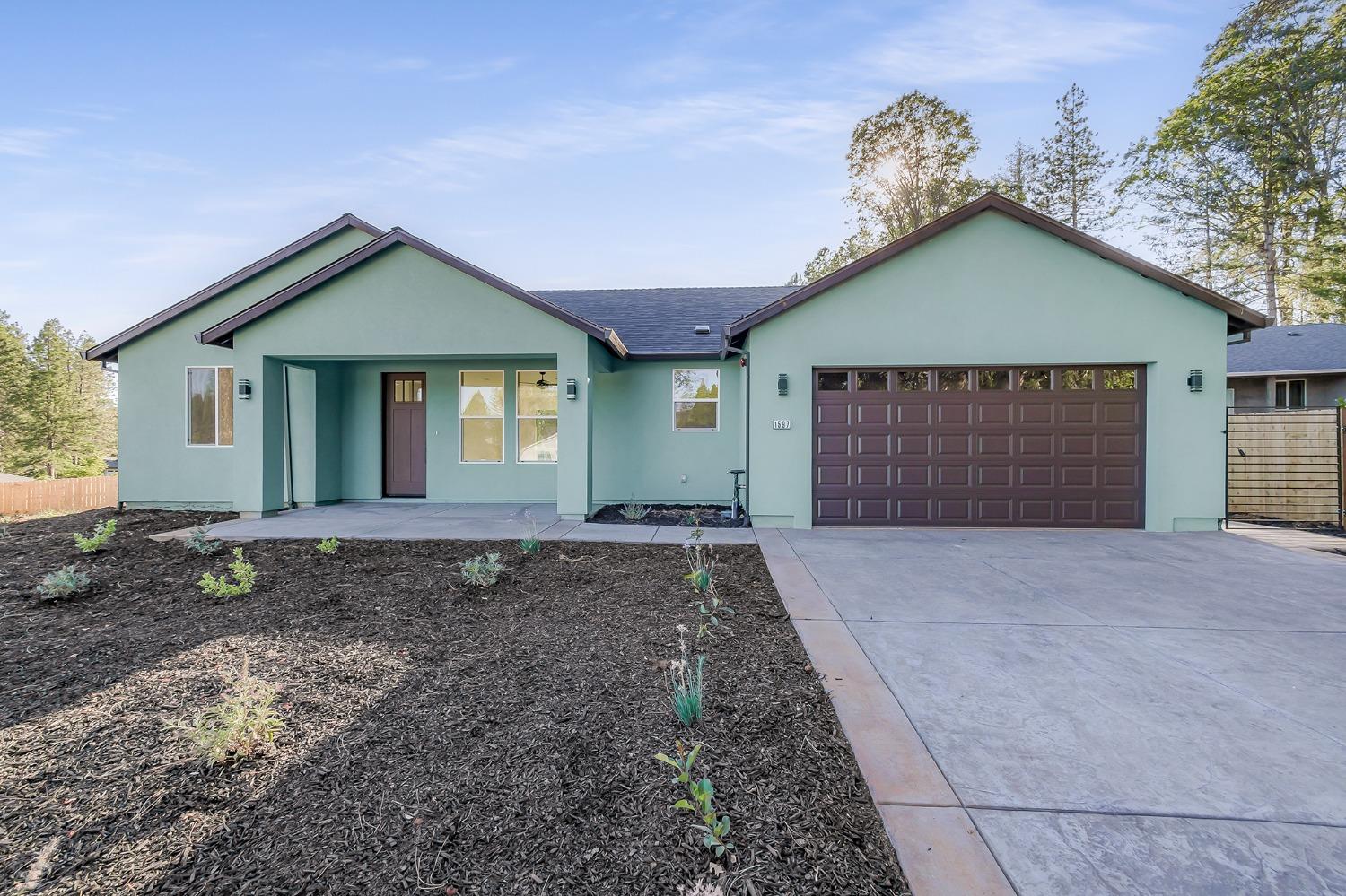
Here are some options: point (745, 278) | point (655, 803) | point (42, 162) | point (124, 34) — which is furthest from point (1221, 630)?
point (42, 162)

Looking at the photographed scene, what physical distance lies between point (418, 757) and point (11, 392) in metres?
41.4

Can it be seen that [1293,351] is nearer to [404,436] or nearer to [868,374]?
[868,374]

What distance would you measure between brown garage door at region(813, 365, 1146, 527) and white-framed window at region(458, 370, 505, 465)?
623cm

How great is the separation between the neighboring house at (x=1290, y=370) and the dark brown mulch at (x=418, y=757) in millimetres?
17198

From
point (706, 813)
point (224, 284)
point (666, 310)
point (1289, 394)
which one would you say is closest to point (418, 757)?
point (706, 813)

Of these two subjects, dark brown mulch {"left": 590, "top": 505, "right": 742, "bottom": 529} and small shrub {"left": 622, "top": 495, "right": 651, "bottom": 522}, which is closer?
dark brown mulch {"left": 590, "top": 505, "right": 742, "bottom": 529}

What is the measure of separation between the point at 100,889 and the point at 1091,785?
3541mm

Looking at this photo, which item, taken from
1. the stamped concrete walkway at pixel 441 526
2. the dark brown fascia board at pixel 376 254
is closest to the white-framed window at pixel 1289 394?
the stamped concrete walkway at pixel 441 526

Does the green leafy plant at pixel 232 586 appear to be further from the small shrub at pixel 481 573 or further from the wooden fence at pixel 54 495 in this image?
the wooden fence at pixel 54 495

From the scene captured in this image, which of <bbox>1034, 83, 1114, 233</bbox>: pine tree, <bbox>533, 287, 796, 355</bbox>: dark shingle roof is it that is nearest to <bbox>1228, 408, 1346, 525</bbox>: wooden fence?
<bbox>533, 287, 796, 355</bbox>: dark shingle roof

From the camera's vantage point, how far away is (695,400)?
10.8m

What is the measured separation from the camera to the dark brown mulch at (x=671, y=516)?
888cm

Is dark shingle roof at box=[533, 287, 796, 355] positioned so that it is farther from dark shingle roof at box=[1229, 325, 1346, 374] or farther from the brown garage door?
dark shingle roof at box=[1229, 325, 1346, 374]

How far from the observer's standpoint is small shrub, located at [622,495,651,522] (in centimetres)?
912
